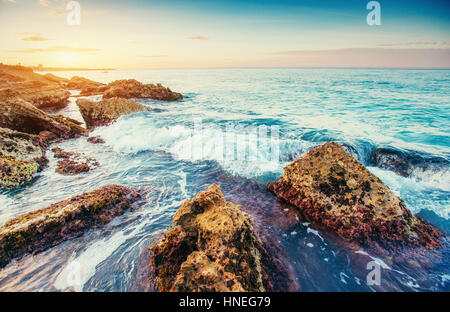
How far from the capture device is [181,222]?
3912mm

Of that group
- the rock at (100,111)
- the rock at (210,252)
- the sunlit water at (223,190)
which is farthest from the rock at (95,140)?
the rock at (210,252)

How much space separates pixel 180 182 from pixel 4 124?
1091cm

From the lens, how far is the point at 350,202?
16.0 ft

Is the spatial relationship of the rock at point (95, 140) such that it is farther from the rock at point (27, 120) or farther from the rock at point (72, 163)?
the rock at point (72, 163)

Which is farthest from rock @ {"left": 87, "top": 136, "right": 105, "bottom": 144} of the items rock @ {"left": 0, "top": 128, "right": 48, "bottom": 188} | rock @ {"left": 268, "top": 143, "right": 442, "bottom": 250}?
rock @ {"left": 268, "top": 143, "right": 442, "bottom": 250}

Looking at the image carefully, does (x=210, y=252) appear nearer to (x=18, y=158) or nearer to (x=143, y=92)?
(x=18, y=158)

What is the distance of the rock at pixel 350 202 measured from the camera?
4.50 m

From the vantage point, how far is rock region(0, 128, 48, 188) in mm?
6635

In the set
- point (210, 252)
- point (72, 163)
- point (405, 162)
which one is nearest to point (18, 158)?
point (72, 163)

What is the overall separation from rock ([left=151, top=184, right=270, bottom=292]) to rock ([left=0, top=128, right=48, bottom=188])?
259 inches

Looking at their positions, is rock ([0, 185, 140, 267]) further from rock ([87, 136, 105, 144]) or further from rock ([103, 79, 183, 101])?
rock ([103, 79, 183, 101])

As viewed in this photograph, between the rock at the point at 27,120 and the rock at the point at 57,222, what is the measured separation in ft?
29.9

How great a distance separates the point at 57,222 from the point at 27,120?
10.3 meters
